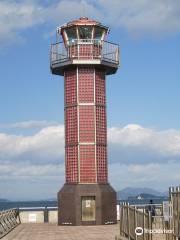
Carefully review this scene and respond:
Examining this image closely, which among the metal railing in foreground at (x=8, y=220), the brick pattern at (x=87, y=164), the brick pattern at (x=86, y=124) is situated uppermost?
A: the brick pattern at (x=86, y=124)

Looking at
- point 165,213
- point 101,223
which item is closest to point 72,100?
point 101,223

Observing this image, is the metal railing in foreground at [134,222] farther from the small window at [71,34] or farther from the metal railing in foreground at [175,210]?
the small window at [71,34]

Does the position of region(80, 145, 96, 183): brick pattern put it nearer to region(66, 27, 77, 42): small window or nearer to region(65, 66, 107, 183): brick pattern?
region(65, 66, 107, 183): brick pattern

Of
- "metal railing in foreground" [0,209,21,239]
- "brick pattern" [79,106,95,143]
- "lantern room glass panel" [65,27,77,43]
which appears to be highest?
"lantern room glass panel" [65,27,77,43]

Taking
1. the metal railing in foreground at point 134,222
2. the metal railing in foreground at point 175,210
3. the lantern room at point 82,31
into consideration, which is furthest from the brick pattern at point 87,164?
the metal railing in foreground at point 175,210

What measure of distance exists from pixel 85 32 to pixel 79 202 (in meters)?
11.6

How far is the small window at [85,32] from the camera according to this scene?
137 feet

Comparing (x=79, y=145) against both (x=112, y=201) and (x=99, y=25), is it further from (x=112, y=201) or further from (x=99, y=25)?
(x=99, y=25)

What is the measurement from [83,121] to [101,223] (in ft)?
22.2

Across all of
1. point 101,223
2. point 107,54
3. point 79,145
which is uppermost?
point 107,54

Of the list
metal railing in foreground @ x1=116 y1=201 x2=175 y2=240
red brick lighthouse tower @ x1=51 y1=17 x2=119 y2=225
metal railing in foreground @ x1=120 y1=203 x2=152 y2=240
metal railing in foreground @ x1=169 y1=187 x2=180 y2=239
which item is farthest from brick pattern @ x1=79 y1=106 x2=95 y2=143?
metal railing in foreground @ x1=169 y1=187 x2=180 y2=239

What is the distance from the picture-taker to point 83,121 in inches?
1591

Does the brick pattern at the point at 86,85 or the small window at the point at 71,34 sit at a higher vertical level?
the small window at the point at 71,34

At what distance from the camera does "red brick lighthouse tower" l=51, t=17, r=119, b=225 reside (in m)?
39.7
